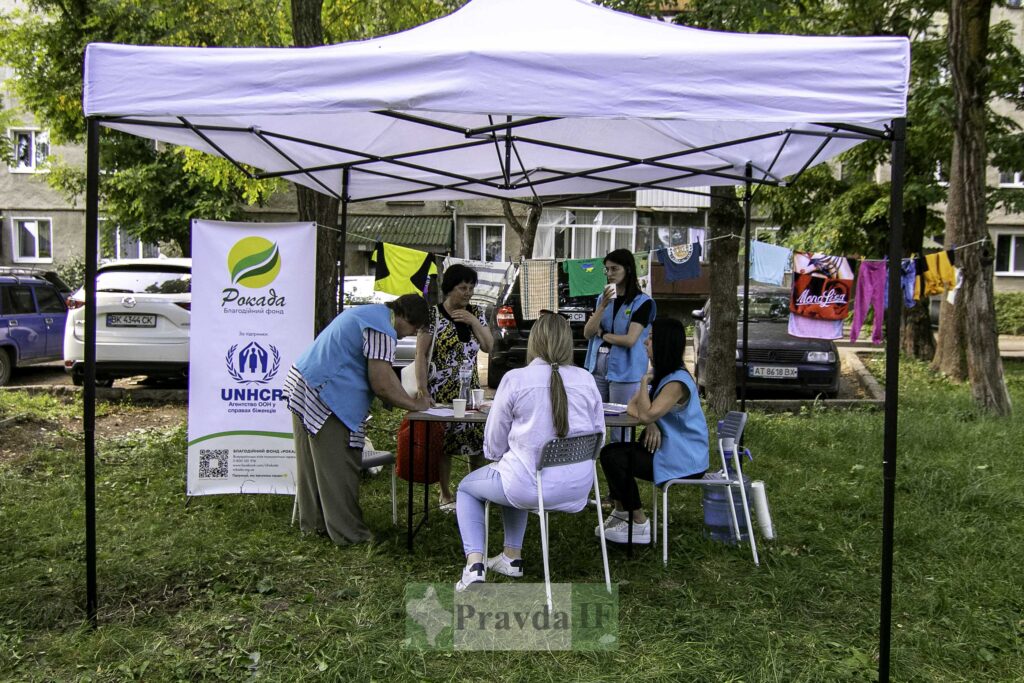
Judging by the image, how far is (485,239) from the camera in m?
25.4

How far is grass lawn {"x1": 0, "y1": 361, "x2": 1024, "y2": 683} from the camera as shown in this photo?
11.0 feet

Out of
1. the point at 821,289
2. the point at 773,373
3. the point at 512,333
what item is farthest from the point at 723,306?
the point at 512,333

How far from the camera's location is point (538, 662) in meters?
3.35

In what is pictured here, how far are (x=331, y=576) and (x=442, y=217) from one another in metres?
22.2

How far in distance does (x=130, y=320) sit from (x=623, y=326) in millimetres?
6193

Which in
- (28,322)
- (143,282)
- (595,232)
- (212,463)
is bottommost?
(212,463)

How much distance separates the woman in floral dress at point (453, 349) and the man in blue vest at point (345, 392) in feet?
1.57

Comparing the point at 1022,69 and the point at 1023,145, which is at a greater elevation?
the point at 1022,69

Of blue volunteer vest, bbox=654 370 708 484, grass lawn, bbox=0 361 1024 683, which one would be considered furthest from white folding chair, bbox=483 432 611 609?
blue volunteer vest, bbox=654 370 708 484

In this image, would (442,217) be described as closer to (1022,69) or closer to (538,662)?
(1022,69)

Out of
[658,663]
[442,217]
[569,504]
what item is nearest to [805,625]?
[658,663]

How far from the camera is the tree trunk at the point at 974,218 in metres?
8.45

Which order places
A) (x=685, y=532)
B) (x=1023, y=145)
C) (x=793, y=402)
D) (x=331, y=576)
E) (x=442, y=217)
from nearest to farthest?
(x=331, y=576)
(x=685, y=532)
(x=793, y=402)
(x=1023, y=145)
(x=442, y=217)

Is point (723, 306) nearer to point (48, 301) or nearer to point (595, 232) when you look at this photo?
point (48, 301)
